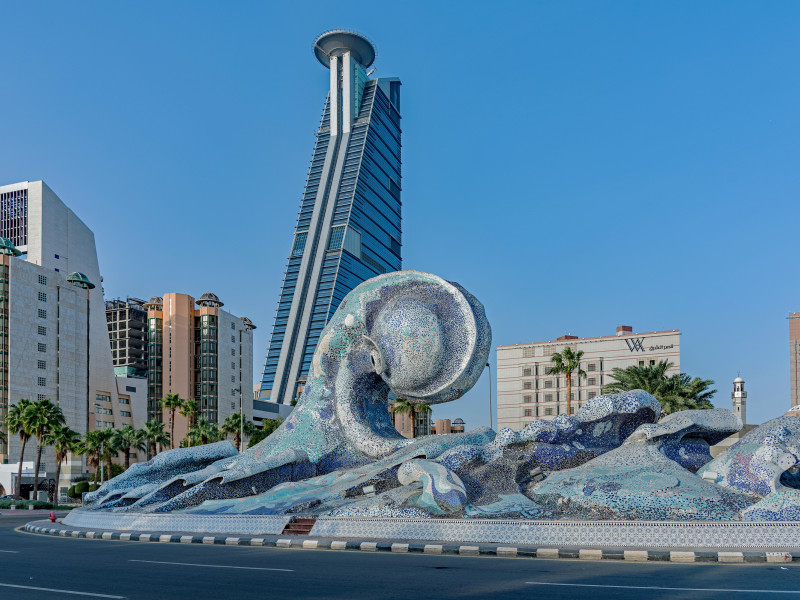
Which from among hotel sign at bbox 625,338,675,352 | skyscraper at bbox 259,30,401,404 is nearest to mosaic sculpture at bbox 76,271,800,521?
hotel sign at bbox 625,338,675,352

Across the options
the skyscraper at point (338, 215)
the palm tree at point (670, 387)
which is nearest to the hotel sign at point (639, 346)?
the palm tree at point (670, 387)

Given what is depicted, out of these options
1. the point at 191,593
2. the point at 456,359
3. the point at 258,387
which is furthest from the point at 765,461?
the point at 258,387

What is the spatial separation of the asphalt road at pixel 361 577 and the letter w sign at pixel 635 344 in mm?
79038

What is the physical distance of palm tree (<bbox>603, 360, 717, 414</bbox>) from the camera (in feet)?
150

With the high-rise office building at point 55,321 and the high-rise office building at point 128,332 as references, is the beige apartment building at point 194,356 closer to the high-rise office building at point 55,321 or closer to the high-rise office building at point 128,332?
the high-rise office building at point 128,332

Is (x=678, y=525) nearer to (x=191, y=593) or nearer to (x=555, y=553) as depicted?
(x=555, y=553)

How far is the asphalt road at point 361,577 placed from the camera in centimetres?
1086

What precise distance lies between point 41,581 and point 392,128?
545 feet

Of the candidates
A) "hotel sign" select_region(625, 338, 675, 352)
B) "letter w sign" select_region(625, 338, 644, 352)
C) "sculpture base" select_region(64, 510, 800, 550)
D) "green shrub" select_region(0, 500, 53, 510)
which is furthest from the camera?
"letter w sign" select_region(625, 338, 644, 352)

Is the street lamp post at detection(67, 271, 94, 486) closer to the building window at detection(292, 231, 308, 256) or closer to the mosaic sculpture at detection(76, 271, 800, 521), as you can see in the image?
the mosaic sculpture at detection(76, 271, 800, 521)

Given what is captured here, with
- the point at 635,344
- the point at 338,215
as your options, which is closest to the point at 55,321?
the point at 635,344

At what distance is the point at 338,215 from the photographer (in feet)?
497

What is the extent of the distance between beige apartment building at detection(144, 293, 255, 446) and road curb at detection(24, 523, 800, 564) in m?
97.2

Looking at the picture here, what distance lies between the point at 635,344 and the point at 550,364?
9.82m
